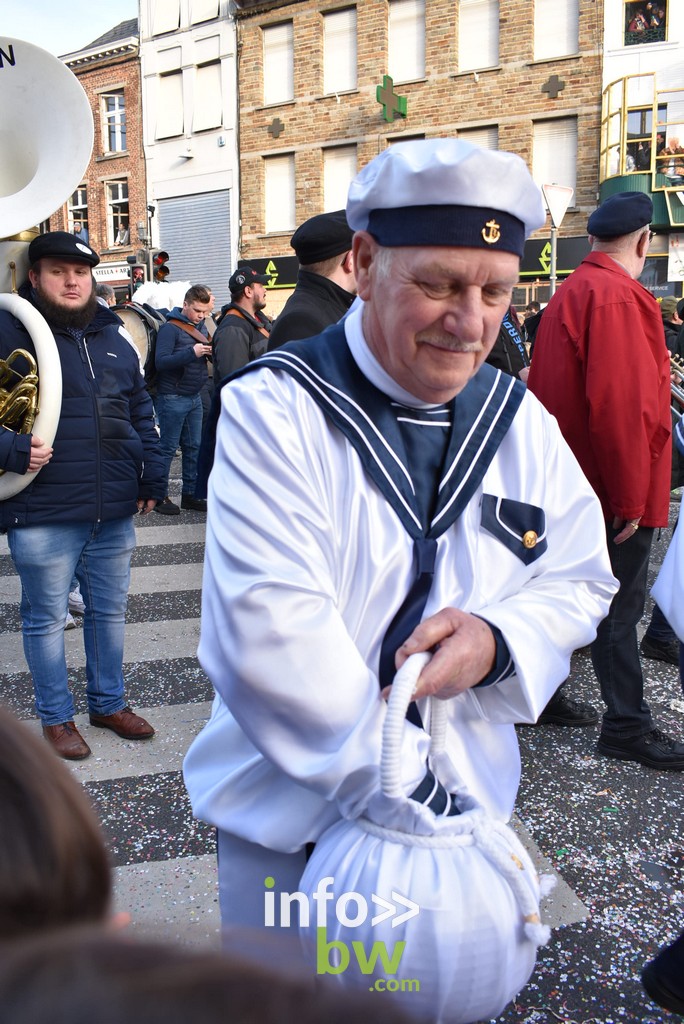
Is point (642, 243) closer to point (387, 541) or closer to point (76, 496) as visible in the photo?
point (76, 496)

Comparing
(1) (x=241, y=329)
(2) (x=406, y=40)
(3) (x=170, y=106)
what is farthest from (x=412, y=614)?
(3) (x=170, y=106)

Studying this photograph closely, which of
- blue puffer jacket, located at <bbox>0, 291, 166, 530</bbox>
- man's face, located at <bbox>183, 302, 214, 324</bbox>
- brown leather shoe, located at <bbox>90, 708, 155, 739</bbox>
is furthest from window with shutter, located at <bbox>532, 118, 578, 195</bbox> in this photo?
brown leather shoe, located at <bbox>90, 708, 155, 739</bbox>

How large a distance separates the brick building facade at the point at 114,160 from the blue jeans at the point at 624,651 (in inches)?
940

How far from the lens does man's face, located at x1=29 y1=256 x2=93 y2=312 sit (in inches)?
136

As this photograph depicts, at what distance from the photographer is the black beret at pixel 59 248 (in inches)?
134

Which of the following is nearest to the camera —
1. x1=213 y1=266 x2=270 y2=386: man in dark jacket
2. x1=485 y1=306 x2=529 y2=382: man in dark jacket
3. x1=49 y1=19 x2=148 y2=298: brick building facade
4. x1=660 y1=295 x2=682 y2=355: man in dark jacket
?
x1=485 y1=306 x2=529 y2=382: man in dark jacket

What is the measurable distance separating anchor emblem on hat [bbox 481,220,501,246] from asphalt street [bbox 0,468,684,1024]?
4.50ft

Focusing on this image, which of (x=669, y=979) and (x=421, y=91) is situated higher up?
(x=421, y=91)

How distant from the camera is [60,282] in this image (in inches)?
136

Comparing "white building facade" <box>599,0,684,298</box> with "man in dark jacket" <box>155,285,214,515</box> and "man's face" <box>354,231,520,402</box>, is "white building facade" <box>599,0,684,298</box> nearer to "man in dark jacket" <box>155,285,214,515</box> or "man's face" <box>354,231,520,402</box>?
"man in dark jacket" <box>155,285,214,515</box>

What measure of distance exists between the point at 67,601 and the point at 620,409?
2.22m

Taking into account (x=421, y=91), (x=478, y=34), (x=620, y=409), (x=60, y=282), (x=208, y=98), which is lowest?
(x=620, y=409)

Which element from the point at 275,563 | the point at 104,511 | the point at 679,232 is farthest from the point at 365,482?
the point at 679,232

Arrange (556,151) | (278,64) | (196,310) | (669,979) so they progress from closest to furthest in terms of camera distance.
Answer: (669,979)
(196,310)
(556,151)
(278,64)
